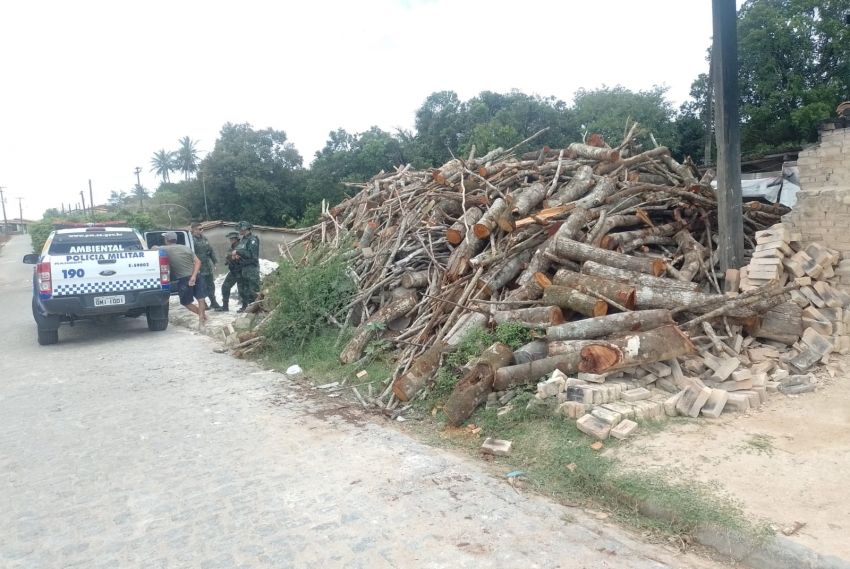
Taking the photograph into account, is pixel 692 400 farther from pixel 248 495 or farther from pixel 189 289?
pixel 189 289

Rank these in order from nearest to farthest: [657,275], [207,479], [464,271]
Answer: [207,479]
[657,275]
[464,271]

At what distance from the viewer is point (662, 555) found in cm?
332

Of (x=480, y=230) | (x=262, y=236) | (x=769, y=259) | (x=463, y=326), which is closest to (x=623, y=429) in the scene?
(x=463, y=326)

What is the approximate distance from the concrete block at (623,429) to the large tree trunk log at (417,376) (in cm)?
219

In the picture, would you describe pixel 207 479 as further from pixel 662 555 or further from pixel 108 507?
pixel 662 555

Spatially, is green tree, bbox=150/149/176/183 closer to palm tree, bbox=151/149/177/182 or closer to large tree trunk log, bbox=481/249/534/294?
palm tree, bbox=151/149/177/182

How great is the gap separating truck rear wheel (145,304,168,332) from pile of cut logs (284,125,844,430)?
367cm

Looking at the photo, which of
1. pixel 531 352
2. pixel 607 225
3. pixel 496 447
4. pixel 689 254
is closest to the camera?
pixel 496 447

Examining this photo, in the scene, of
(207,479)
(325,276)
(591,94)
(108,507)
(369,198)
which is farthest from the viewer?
(591,94)

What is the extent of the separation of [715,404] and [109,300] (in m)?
9.19

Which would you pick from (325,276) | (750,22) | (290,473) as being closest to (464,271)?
(325,276)

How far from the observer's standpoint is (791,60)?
25.3 m

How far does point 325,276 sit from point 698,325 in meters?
5.32

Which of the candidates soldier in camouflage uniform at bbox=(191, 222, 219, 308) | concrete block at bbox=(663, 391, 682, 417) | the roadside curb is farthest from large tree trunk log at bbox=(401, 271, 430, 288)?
soldier in camouflage uniform at bbox=(191, 222, 219, 308)
